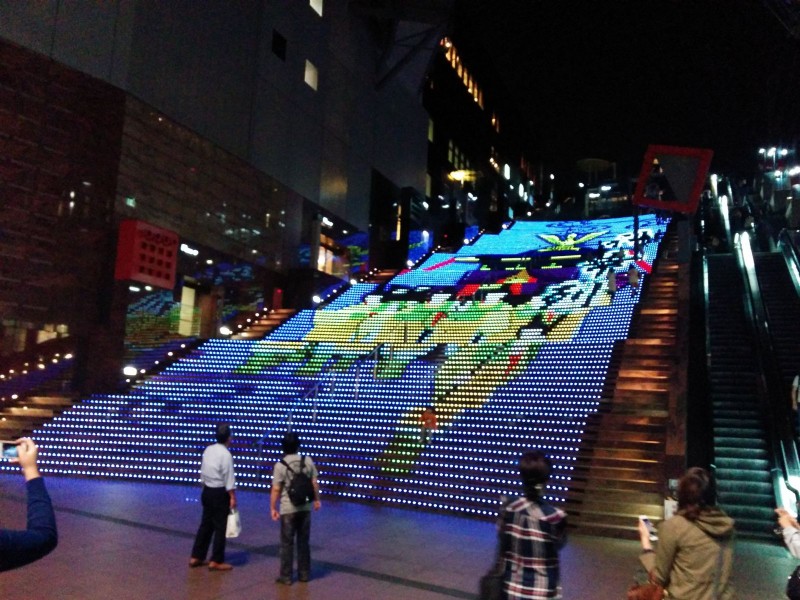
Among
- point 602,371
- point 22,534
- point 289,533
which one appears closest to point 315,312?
point 602,371

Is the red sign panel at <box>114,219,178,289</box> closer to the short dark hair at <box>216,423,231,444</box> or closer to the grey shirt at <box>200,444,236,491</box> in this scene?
the short dark hair at <box>216,423,231,444</box>

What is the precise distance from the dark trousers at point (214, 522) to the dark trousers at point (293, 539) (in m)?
0.62

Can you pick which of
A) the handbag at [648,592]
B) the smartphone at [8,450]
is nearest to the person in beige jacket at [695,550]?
the handbag at [648,592]

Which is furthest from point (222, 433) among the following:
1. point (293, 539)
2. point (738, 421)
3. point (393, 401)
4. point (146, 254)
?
point (146, 254)

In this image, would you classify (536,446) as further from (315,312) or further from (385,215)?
(385,215)

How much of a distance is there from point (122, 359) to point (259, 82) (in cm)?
1096

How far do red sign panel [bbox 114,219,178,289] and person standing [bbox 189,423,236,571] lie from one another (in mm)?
12299

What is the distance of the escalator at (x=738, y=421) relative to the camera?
389 inches

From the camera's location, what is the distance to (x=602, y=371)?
45.8 feet

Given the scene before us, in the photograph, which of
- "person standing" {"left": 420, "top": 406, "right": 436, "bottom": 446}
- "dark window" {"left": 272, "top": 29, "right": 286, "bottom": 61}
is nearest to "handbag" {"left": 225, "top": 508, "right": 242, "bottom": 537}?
"person standing" {"left": 420, "top": 406, "right": 436, "bottom": 446}

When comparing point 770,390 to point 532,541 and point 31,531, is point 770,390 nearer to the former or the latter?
point 532,541

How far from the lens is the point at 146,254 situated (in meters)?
18.1

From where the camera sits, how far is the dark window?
24797mm

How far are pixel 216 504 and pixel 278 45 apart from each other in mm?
21617
